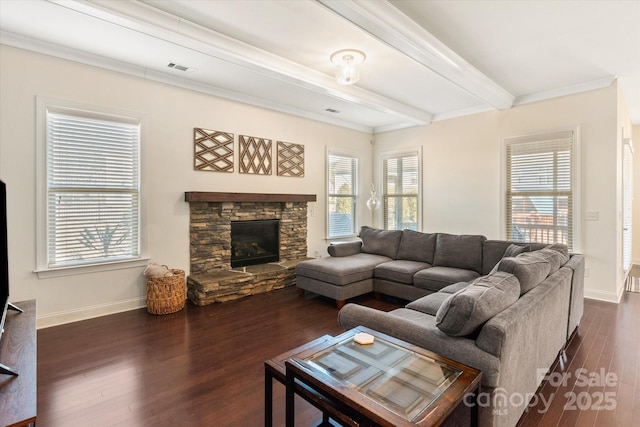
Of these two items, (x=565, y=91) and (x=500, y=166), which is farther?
(x=500, y=166)

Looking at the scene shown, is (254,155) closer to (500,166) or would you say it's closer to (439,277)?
(439,277)

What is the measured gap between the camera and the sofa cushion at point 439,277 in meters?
3.68

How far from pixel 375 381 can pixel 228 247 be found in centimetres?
354

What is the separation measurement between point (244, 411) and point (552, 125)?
17.0 ft

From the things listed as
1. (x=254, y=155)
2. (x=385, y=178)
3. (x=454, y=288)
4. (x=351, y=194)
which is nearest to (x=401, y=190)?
(x=385, y=178)

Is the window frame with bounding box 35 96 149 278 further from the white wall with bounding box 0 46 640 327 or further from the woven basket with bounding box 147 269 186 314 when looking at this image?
the woven basket with bounding box 147 269 186 314

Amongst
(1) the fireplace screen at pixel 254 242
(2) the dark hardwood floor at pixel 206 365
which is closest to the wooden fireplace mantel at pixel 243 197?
(1) the fireplace screen at pixel 254 242

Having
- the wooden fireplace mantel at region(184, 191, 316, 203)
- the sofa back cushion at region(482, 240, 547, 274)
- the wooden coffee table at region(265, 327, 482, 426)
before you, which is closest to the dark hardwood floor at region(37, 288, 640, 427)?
the wooden coffee table at region(265, 327, 482, 426)

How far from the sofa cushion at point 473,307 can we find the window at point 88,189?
355 cm

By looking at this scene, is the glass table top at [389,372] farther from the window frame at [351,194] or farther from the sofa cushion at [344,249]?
the window frame at [351,194]

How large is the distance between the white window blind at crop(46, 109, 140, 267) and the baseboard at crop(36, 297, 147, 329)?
0.51 meters

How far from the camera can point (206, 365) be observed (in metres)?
2.54

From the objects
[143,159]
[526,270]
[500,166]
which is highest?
[500,166]

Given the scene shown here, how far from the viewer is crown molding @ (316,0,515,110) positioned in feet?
8.03
